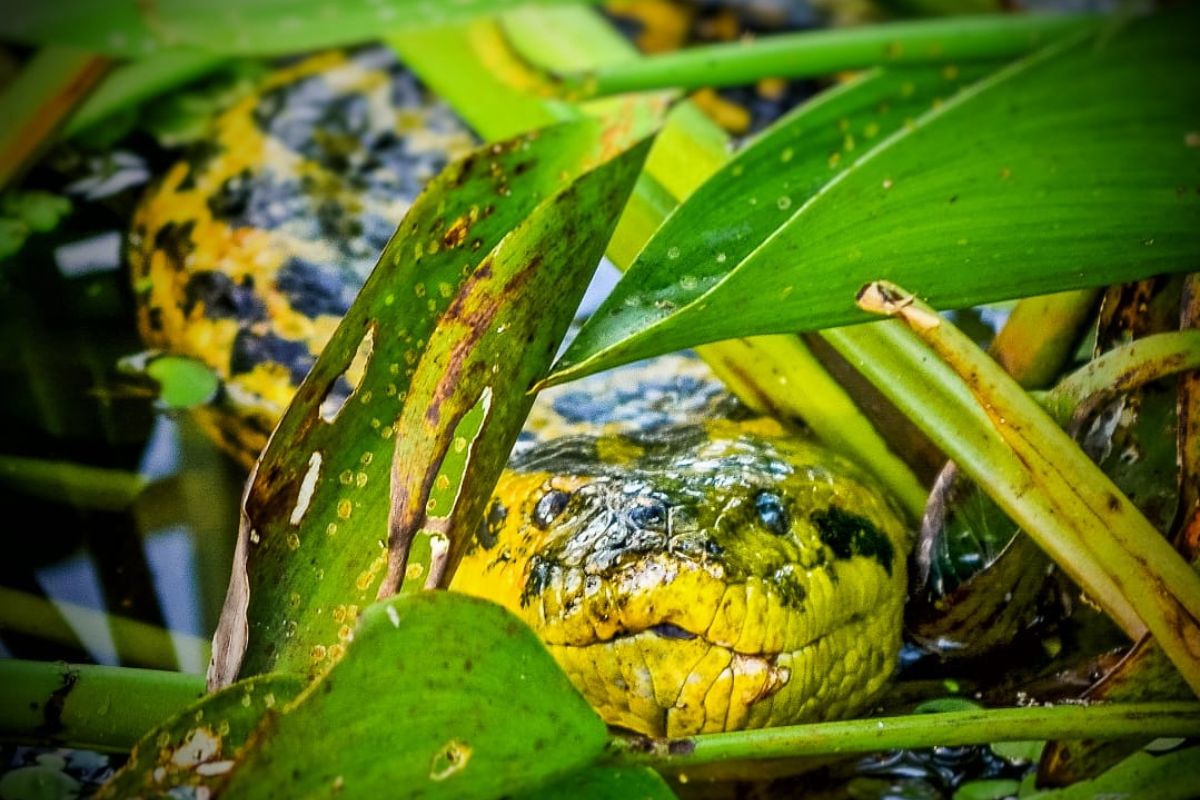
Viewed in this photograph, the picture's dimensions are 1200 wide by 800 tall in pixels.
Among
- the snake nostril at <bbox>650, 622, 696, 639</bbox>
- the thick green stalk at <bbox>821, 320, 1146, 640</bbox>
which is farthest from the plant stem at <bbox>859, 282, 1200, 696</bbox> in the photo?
the snake nostril at <bbox>650, 622, 696, 639</bbox>

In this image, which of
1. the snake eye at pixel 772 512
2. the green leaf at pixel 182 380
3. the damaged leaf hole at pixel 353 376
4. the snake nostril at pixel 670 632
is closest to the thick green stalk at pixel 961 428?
the snake eye at pixel 772 512

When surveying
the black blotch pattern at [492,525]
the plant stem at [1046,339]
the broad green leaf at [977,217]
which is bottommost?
the black blotch pattern at [492,525]

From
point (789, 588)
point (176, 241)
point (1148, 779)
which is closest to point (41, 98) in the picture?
point (176, 241)

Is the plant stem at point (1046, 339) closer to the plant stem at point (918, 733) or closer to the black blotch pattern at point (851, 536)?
the black blotch pattern at point (851, 536)

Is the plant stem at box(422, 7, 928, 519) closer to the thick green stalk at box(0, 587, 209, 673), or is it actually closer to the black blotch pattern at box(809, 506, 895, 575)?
the black blotch pattern at box(809, 506, 895, 575)

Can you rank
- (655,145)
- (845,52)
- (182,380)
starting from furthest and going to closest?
(655,145) → (182,380) → (845,52)

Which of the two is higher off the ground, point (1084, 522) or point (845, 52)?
point (845, 52)

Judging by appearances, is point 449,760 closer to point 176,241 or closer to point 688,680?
point 688,680
